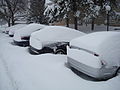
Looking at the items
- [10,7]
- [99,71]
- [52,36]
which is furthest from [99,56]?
[10,7]

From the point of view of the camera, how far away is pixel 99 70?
18.9 ft

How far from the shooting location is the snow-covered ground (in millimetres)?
5461

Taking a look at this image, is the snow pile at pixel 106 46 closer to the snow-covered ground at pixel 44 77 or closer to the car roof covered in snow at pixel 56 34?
the snow-covered ground at pixel 44 77

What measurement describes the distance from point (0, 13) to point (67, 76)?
3003 centimetres

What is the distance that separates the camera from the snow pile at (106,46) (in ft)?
19.4

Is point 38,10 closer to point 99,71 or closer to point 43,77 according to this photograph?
point 43,77

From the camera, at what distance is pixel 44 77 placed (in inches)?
249

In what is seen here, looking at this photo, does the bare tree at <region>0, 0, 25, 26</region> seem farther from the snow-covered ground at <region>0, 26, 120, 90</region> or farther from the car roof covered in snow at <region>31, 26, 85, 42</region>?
the snow-covered ground at <region>0, 26, 120, 90</region>

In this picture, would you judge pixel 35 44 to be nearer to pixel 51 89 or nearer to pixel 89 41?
pixel 89 41

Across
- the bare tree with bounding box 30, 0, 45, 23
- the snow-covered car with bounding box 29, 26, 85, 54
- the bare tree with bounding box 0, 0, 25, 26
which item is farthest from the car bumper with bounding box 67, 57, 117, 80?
the bare tree with bounding box 0, 0, 25, 26

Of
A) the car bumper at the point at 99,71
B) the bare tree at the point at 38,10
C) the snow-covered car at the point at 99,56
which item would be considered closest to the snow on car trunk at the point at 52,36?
→ the snow-covered car at the point at 99,56

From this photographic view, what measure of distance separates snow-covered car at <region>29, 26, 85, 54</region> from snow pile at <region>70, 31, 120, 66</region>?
2471 mm

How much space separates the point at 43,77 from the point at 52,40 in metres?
3.15

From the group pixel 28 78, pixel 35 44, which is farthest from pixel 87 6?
pixel 28 78
